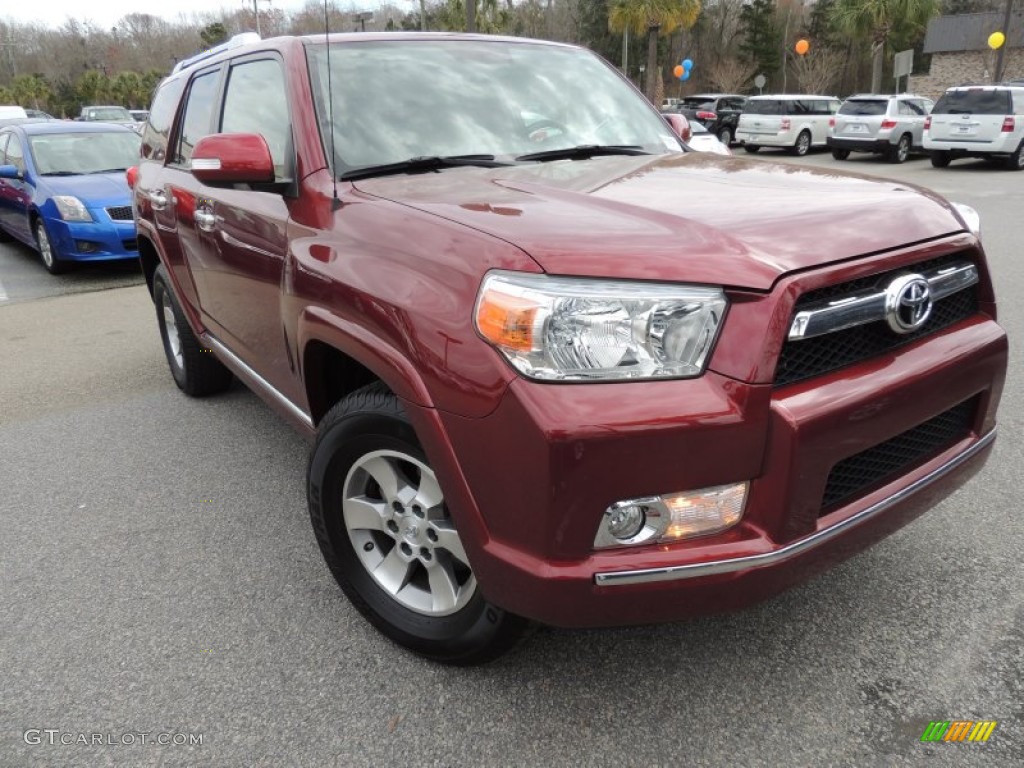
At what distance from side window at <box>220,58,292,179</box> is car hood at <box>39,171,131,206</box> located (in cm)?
596

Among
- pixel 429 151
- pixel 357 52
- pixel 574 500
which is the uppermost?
pixel 357 52

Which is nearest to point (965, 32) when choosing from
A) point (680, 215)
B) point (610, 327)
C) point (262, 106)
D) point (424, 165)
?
point (262, 106)

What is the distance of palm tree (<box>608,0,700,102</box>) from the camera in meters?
33.5

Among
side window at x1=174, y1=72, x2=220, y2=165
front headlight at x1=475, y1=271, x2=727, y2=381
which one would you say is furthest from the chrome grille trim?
side window at x1=174, y1=72, x2=220, y2=165

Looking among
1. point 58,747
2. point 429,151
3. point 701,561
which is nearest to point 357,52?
Answer: point 429,151

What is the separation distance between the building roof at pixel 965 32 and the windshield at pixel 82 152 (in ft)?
158

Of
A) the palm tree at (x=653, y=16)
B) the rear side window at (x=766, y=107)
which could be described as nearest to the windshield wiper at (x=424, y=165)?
the rear side window at (x=766, y=107)

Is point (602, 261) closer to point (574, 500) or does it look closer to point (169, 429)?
point (574, 500)

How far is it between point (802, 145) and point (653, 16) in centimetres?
1438

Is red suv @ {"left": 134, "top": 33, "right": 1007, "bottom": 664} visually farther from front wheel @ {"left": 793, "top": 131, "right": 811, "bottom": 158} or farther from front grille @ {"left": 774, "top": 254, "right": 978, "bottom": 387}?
front wheel @ {"left": 793, "top": 131, "right": 811, "bottom": 158}

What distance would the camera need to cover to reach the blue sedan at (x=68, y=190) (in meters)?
8.66

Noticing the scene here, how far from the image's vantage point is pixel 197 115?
159 inches

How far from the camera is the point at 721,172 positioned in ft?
8.99

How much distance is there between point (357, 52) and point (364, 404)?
60.2 inches
